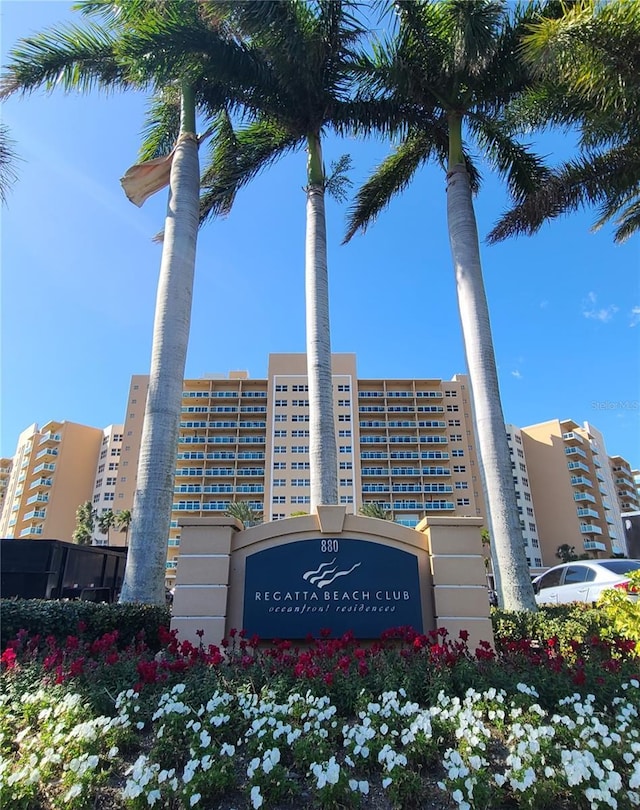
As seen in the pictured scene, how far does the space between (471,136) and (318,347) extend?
6.82 metres

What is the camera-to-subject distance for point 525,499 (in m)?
71.2

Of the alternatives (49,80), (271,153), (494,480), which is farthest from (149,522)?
(271,153)

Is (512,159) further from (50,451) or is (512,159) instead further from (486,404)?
(50,451)

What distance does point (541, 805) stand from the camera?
3.09 meters

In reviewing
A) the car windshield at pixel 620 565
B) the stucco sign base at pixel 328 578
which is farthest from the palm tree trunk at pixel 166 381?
the car windshield at pixel 620 565

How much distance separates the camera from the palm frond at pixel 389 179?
13703 mm

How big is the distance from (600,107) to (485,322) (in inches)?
186

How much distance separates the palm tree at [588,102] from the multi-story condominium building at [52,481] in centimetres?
7377

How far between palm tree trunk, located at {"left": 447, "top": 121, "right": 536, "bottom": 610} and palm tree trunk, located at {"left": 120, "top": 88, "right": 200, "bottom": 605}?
5347 millimetres

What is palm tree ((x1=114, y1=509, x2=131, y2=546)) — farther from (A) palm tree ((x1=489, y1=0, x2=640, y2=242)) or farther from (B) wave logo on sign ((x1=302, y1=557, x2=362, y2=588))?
(B) wave logo on sign ((x1=302, y1=557, x2=362, y2=588))

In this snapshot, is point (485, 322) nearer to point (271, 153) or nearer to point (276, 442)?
point (271, 153)

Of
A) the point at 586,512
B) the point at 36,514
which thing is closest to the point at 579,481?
the point at 586,512

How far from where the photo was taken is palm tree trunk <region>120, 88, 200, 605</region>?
25.6 ft

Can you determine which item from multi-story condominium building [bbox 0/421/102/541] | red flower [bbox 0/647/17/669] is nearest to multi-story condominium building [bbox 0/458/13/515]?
multi-story condominium building [bbox 0/421/102/541]
